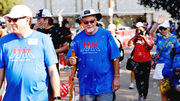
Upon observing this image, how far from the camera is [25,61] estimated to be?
3549 millimetres

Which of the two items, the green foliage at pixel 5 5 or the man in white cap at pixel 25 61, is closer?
the man in white cap at pixel 25 61

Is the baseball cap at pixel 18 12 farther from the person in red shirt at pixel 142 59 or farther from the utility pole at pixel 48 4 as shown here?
the utility pole at pixel 48 4

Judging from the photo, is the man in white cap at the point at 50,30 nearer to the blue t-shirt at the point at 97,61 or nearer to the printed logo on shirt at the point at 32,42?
the blue t-shirt at the point at 97,61

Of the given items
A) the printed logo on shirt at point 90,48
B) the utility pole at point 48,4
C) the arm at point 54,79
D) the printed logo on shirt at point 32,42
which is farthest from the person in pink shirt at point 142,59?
the utility pole at point 48,4

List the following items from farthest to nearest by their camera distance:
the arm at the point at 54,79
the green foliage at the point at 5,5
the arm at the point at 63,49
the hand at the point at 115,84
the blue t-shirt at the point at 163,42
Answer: the green foliage at the point at 5,5 → the blue t-shirt at the point at 163,42 → the arm at the point at 63,49 → the hand at the point at 115,84 → the arm at the point at 54,79

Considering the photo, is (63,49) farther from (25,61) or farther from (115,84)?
(25,61)

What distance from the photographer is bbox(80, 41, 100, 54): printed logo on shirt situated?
4613 millimetres

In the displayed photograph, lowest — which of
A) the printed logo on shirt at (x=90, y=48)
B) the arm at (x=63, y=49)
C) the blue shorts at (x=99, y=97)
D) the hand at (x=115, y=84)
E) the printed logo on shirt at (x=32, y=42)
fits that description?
the blue shorts at (x=99, y=97)

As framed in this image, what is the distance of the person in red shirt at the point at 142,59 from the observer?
293 inches

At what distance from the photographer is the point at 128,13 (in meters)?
59.6

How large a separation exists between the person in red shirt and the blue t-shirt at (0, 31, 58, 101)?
163 inches

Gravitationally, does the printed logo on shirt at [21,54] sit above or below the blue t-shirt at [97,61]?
above

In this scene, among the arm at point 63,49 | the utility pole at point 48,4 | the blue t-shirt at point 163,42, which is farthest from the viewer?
the utility pole at point 48,4

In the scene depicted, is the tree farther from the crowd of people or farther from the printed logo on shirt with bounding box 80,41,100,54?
the printed logo on shirt with bounding box 80,41,100,54
